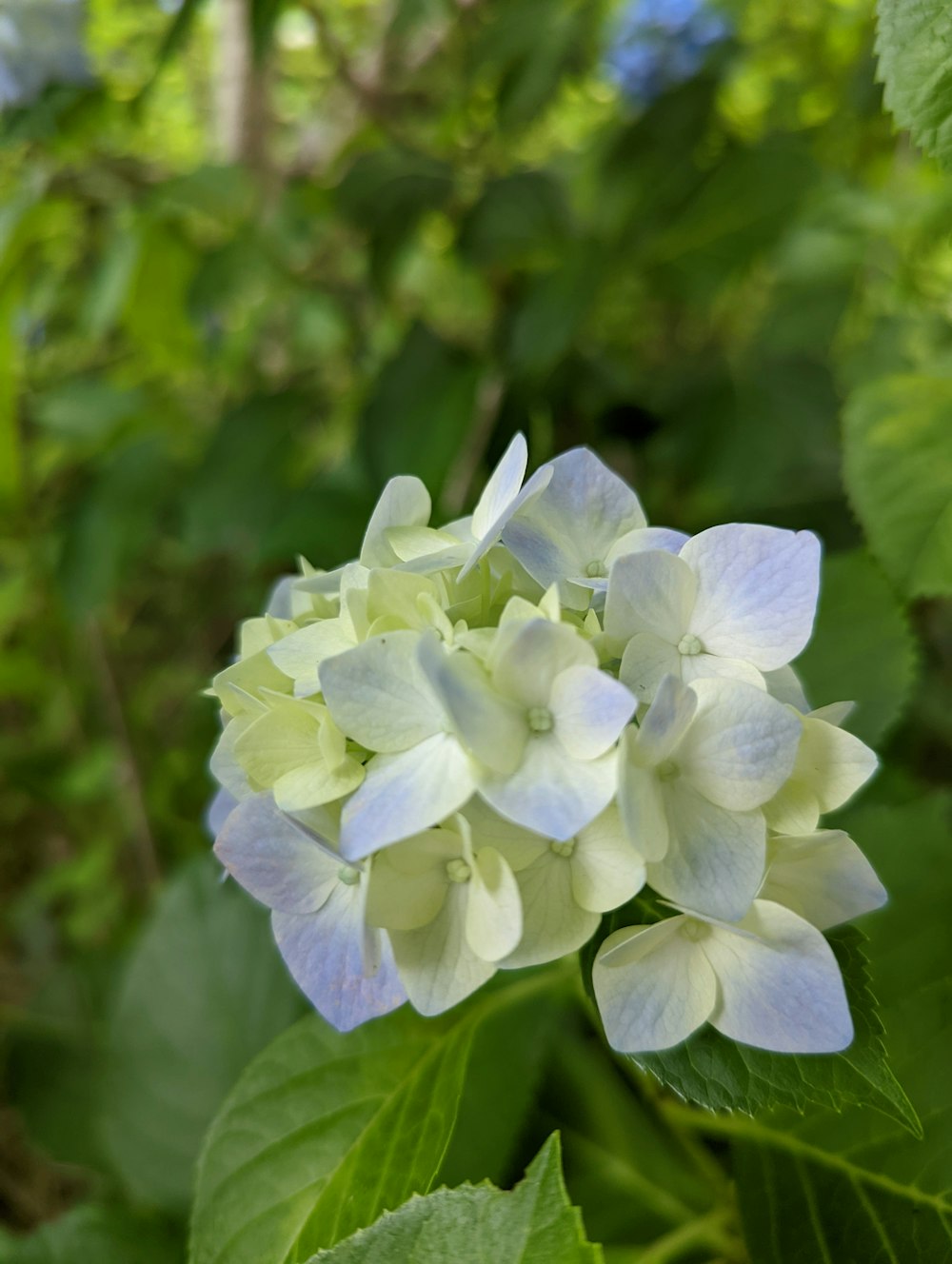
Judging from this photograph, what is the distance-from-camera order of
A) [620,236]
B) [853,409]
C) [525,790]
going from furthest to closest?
[620,236]
[853,409]
[525,790]

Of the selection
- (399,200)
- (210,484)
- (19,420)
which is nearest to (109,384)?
(19,420)

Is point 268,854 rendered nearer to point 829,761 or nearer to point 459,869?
point 459,869

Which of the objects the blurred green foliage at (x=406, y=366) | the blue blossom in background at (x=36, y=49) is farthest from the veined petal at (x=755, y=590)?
the blue blossom in background at (x=36, y=49)

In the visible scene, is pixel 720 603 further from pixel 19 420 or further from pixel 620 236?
pixel 19 420

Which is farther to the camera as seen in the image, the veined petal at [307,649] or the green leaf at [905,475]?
the green leaf at [905,475]

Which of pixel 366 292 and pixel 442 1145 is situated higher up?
pixel 366 292

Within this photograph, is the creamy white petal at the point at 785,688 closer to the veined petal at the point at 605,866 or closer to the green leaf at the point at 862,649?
the veined petal at the point at 605,866
